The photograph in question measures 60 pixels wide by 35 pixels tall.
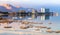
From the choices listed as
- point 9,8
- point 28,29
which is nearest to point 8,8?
point 9,8

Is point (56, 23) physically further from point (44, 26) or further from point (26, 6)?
point (26, 6)

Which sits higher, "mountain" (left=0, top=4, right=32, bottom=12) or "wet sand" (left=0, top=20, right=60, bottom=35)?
"mountain" (left=0, top=4, right=32, bottom=12)

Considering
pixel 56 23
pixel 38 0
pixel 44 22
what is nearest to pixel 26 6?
pixel 38 0

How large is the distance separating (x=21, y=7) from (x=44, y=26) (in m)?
0.38

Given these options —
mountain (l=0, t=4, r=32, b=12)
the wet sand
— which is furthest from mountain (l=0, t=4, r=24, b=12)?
the wet sand

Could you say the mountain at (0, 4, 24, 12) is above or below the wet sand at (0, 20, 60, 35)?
above

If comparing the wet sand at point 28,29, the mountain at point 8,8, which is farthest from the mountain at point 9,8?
the wet sand at point 28,29

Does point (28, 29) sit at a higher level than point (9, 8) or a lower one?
lower

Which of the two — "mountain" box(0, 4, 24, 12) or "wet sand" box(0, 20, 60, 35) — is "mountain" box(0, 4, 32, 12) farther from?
"wet sand" box(0, 20, 60, 35)

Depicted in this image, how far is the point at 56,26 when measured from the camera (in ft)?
4.44

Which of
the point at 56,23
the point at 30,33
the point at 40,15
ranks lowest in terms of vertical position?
the point at 30,33

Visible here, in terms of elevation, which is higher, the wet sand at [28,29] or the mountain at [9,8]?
the mountain at [9,8]

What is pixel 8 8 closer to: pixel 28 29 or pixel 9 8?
pixel 9 8

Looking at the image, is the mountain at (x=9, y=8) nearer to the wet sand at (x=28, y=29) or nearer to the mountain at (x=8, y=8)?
the mountain at (x=8, y=8)
